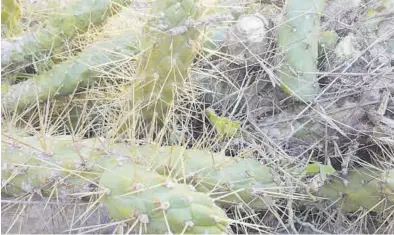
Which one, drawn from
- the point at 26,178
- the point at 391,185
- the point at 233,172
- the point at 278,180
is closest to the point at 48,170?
the point at 26,178

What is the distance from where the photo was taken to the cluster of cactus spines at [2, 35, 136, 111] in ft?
5.77

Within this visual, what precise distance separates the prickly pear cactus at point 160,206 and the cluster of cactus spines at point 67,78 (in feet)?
2.14

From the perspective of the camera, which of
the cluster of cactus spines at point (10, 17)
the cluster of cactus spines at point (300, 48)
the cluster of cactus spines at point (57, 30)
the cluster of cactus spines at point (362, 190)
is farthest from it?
the cluster of cactus spines at point (10, 17)

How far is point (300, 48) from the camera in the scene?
1.73 m

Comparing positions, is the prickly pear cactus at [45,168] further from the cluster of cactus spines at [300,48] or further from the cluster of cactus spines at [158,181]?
the cluster of cactus spines at [300,48]

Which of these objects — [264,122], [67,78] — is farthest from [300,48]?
[67,78]

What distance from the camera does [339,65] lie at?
1.81m

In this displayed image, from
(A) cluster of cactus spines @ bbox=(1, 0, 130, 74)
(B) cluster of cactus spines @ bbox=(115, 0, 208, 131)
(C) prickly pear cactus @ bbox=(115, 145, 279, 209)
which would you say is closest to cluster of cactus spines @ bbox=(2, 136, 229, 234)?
(C) prickly pear cactus @ bbox=(115, 145, 279, 209)

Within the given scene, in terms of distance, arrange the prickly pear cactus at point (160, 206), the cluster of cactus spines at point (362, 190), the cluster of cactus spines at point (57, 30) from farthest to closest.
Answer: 1. the cluster of cactus spines at point (57, 30)
2. the cluster of cactus spines at point (362, 190)
3. the prickly pear cactus at point (160, 206)

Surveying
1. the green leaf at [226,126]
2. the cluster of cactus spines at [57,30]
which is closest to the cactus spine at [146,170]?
the green leaf at [226,126]

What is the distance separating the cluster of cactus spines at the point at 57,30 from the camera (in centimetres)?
185

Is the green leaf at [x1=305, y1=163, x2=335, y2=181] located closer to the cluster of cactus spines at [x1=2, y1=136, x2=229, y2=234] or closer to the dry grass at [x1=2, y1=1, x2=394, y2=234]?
the dry grass at [x1=2, y1=1, x2=394, y2=234]

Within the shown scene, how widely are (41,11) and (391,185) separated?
1.34 meters

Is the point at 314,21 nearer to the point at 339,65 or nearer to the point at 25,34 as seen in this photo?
the point at 339,65
